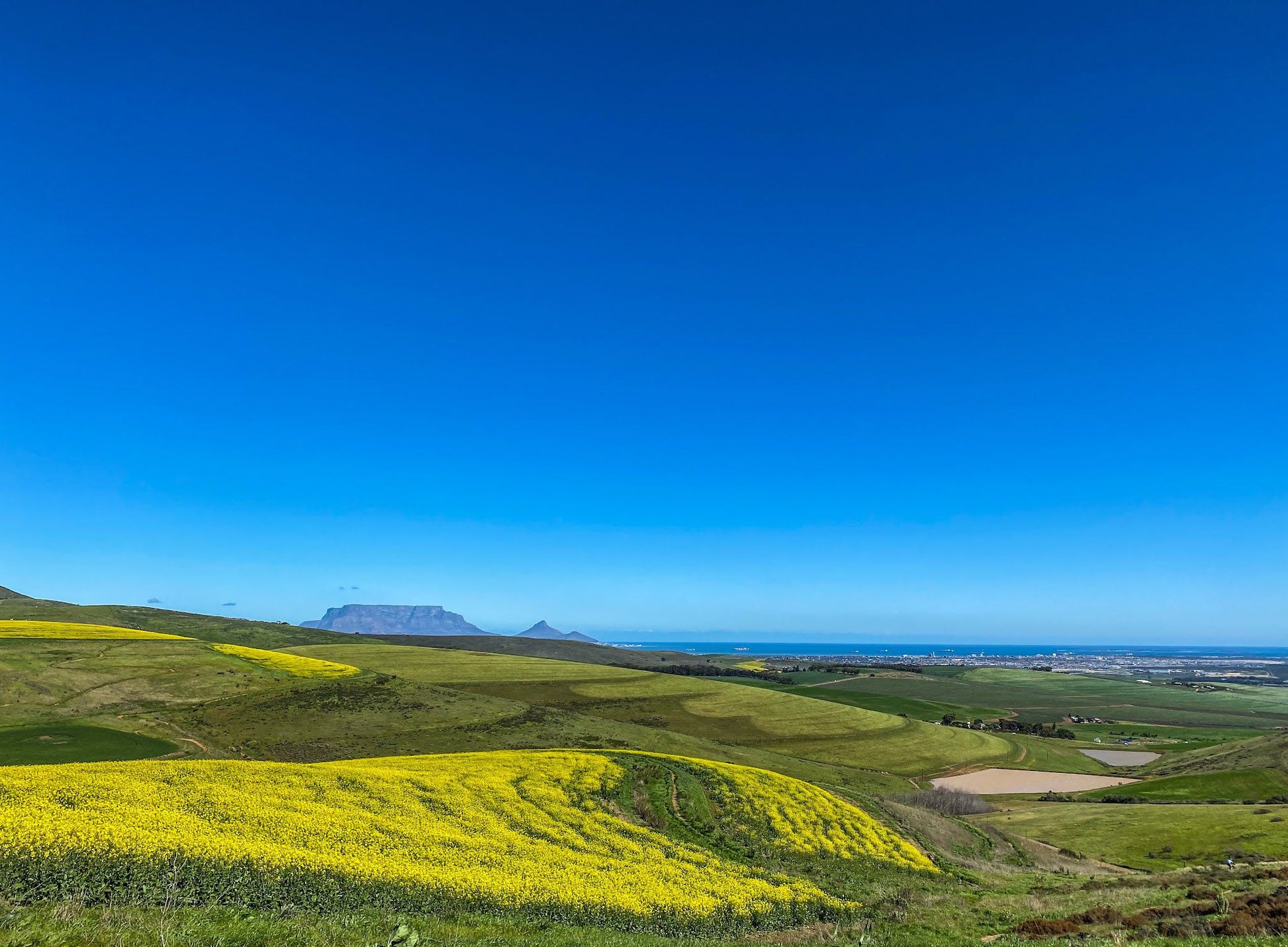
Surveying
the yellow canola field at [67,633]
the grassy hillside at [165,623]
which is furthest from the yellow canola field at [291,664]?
the grassy hillside at [165,623]

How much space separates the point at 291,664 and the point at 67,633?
42.7m

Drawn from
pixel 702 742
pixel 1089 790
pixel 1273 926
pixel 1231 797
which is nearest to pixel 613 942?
pixel 1273 926

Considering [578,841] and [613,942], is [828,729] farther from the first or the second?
[613,942]

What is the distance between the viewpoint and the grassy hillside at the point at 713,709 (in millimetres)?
121812

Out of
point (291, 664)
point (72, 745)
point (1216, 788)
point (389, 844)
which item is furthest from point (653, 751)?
point (1216, 788)

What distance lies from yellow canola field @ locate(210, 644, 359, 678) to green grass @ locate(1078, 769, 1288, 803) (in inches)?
4773

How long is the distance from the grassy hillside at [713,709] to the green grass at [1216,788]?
33.2 metres

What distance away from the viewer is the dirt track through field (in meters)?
105

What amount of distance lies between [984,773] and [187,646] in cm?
14599

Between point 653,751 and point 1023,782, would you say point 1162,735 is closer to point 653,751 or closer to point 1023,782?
point 1023,782

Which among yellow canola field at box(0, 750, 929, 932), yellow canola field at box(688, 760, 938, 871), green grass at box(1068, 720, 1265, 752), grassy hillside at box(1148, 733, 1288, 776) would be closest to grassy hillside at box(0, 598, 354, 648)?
yellow canola field at box(0, 750, 929, 932)

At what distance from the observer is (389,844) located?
27828 mm

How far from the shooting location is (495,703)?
318 feet

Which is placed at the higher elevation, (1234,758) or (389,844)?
(389,844)
